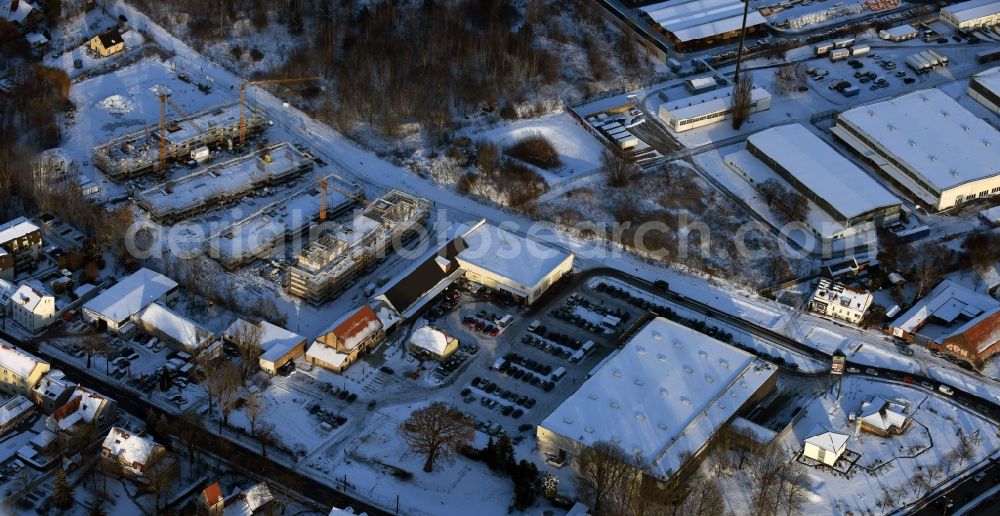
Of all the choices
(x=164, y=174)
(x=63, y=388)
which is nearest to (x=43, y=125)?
(x=164, y=174)

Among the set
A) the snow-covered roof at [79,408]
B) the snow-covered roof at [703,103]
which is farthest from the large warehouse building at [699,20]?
the snow-covered roof at [79,408]

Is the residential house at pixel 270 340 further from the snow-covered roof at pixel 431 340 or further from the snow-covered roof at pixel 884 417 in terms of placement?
the snow-covered roof at pixel 884 417

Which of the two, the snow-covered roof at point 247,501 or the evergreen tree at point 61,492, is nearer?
the snow-covered roof at point 247,501

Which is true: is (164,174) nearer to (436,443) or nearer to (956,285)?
(436,443)

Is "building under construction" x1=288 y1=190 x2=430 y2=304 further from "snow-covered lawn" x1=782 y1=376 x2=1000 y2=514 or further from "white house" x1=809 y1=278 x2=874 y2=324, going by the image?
"snow-covered lawn" x1=782 y1=376 x2=1000 y2=514

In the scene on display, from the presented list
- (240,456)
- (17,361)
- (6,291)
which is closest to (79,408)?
(17,361)

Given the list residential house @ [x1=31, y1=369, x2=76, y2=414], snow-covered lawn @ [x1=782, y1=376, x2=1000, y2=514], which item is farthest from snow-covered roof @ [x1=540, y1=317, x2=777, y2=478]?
residential house @ [x1=31, y1=369, x2=76, y2=414]

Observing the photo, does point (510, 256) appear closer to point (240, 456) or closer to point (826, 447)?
point (240, 456)
